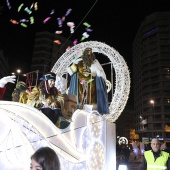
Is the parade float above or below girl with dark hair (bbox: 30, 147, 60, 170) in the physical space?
above

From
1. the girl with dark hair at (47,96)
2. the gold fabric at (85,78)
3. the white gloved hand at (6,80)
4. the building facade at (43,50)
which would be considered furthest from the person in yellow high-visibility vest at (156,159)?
the building facade at (43,50)

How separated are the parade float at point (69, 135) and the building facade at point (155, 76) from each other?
47211 millimetres

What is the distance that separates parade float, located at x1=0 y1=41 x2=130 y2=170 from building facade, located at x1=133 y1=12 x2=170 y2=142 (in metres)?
47.2

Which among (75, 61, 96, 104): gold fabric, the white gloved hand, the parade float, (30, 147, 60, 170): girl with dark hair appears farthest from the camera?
(75, 61, 96, 104): gold fabric

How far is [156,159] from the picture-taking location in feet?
15.6

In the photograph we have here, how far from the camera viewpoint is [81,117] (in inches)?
226

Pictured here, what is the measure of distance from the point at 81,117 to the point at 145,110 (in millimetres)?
59007

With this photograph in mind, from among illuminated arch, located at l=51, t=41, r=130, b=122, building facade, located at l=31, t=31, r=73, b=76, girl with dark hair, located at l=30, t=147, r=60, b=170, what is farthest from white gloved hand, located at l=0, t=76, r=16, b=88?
building facade, located at l=31, t=31, r=73, b=76

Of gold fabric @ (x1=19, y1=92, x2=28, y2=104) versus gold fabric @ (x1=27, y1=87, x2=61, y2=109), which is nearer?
gold fabric @ (x1=27, y1=87, x2=61, y2=109)

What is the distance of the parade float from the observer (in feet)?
13.4

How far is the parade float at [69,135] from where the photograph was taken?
4.07 metres

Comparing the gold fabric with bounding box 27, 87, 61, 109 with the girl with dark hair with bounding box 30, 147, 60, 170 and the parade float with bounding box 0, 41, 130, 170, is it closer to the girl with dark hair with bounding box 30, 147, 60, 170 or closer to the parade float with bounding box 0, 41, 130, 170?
the parade float with bounding box 0, 41, 130, 170

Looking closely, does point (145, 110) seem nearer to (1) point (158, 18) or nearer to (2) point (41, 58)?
(1) point (158, 18)

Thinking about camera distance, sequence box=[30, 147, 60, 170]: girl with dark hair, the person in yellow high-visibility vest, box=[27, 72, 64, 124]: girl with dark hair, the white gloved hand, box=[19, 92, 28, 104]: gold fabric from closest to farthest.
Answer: box=[30, 147, 60, 170]: girl with dark hair < the person in yellow high-visibility vest < the white gloved hand < box=[27, 72, 64, 124]: girl with dark hair < box=[19, 92, 28, 104]: gold fabric
